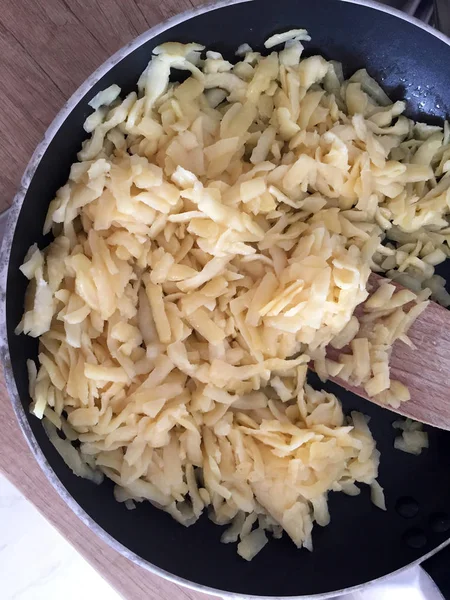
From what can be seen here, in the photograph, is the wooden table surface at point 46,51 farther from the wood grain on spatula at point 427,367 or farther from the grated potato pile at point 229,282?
the wood grain on spatula at point 427,367

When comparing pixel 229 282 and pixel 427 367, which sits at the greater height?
pixel 229 282

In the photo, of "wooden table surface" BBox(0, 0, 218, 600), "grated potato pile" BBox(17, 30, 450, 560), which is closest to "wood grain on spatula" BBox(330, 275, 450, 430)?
"grated potato pile" BBox(17, 30, 450, 560)

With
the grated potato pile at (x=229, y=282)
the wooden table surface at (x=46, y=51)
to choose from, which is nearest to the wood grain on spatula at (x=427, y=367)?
the grated potato pile at (x=229, y=282)

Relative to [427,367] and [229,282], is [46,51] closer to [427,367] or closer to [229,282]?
[229,282]

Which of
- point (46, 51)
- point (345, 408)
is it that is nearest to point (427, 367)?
point (345, 408)

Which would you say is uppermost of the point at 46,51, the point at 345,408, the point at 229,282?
the point at 46,51
